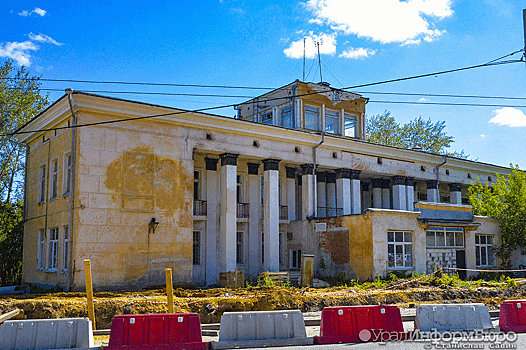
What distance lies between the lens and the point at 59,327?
9.11 meters

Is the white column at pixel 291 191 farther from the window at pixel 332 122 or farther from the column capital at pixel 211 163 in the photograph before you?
the column capital at pixel 211 163

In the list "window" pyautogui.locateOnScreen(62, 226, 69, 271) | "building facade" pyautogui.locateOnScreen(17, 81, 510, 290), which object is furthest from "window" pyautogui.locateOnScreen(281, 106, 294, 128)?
"window" pyautogui.locateOnScreen(62, 226, 69, 271)

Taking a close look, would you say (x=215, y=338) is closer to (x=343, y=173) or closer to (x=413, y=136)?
(x=343, y=173)

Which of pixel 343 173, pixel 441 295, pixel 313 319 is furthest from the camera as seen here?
pixel 343 173

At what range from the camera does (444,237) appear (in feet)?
86.4

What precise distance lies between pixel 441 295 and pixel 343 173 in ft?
36.9

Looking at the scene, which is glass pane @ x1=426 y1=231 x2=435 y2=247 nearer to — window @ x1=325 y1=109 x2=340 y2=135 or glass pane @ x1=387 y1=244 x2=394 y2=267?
glass pane @ x1=387 y1=244 x2=394 y2=267

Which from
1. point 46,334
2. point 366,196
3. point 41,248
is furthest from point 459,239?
point 46,334

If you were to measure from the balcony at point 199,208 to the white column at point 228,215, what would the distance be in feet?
3.89

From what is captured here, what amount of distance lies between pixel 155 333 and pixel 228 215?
15081 millimetres

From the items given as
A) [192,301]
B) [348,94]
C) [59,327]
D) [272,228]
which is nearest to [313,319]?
[192,301]

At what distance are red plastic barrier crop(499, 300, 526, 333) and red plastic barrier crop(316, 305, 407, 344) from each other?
2.60m

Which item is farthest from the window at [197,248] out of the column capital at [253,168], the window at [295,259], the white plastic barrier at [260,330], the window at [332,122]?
the white plastic barrier at [260,330]

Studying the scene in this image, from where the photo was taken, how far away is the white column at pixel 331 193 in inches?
1190
